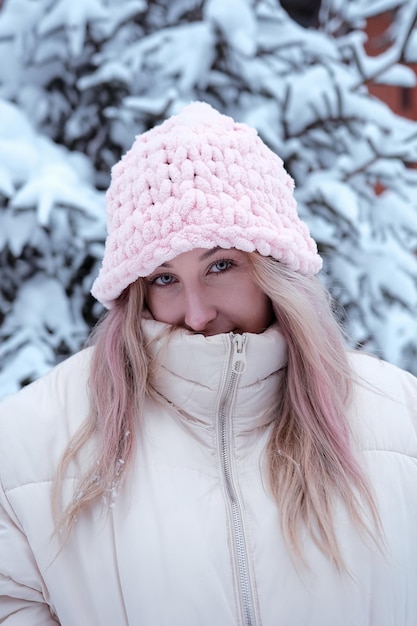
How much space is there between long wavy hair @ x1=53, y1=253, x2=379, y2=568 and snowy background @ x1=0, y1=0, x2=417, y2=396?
0.64 metres

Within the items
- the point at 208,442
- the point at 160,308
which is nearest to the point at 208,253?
the point at 160,308

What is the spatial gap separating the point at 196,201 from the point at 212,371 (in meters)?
0.30

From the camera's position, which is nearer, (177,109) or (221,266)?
(221,266)

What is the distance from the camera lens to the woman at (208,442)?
3.50ft

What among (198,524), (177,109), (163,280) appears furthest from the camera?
(177,109)

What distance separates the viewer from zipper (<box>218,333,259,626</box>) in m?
1.04

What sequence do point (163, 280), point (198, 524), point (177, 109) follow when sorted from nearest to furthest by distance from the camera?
point (198, 524) < point (163, 280) < point (177, 109)

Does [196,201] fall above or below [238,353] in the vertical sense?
above

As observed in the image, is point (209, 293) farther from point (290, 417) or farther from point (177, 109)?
point (177, 109)

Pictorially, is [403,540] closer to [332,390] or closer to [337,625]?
[337,625]

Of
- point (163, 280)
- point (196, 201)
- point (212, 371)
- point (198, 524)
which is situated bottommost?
point (198, 524)

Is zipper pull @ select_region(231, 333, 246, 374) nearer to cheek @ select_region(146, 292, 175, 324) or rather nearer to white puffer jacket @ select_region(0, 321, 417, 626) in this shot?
white puffer jacket @ select_region(0, 321, 417, 626)

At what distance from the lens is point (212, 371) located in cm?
114

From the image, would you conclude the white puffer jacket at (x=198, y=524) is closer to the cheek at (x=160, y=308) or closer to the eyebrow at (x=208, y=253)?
the cheek at (x=160, y=308)
